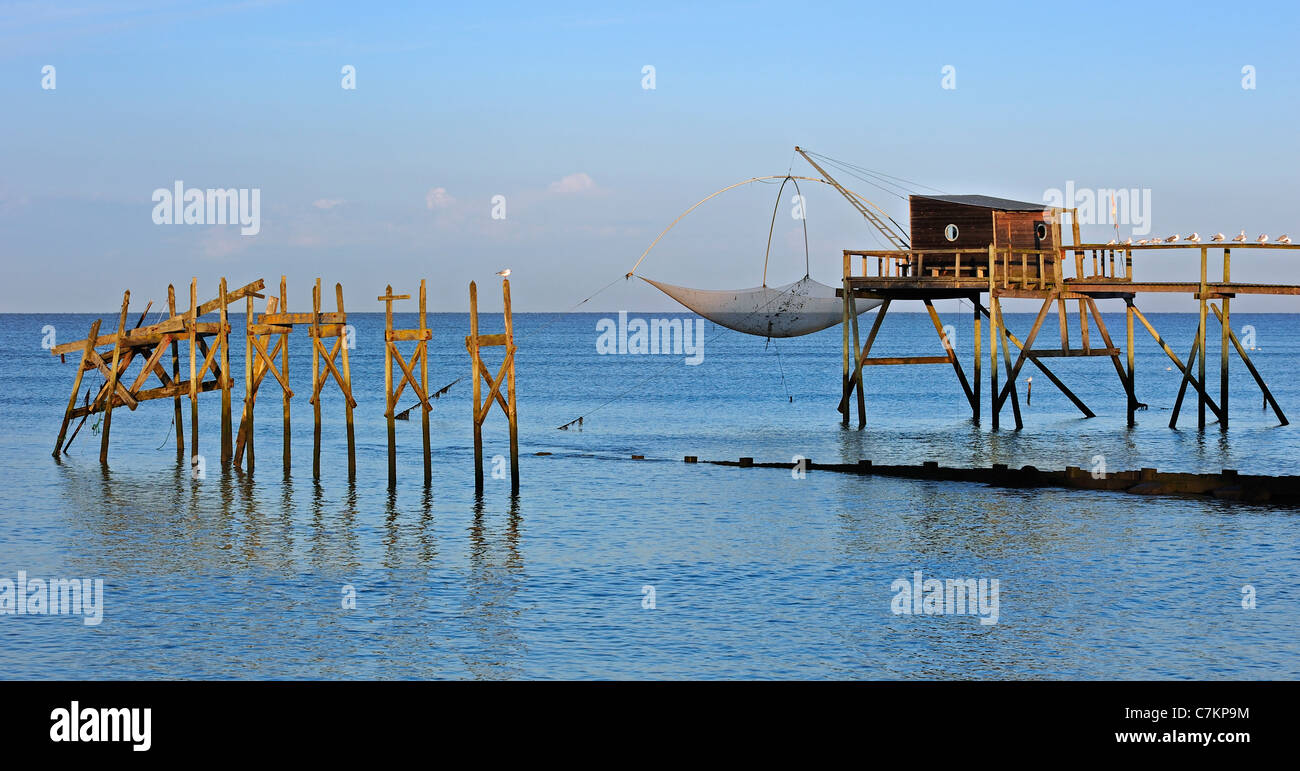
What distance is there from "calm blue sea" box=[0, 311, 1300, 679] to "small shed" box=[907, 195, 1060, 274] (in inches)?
254

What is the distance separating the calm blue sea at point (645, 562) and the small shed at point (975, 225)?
6463 mm

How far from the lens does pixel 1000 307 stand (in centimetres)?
4209

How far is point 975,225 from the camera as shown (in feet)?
142

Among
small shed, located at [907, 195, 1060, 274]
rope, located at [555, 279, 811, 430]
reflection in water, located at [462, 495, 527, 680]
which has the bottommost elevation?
reflection in water, located at [462, 495, 527, 680]

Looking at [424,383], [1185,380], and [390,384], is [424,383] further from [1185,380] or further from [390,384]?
[1185,380]

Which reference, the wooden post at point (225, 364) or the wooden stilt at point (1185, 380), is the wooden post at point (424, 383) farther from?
the wooden stilt at point (1185, 380)

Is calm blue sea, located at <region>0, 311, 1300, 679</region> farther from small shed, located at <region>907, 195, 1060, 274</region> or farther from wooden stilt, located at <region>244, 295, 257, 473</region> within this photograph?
small shed, located at <region>907, 195, 1060, 274</region>

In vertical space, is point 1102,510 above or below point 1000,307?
below

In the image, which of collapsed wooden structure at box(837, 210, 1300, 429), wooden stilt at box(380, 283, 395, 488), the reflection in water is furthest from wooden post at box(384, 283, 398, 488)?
collapsed wooden structure at box(837, 210, 1300, 429)

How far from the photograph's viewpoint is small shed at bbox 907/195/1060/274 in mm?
43000

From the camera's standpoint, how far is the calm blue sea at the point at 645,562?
→ 664 inches
